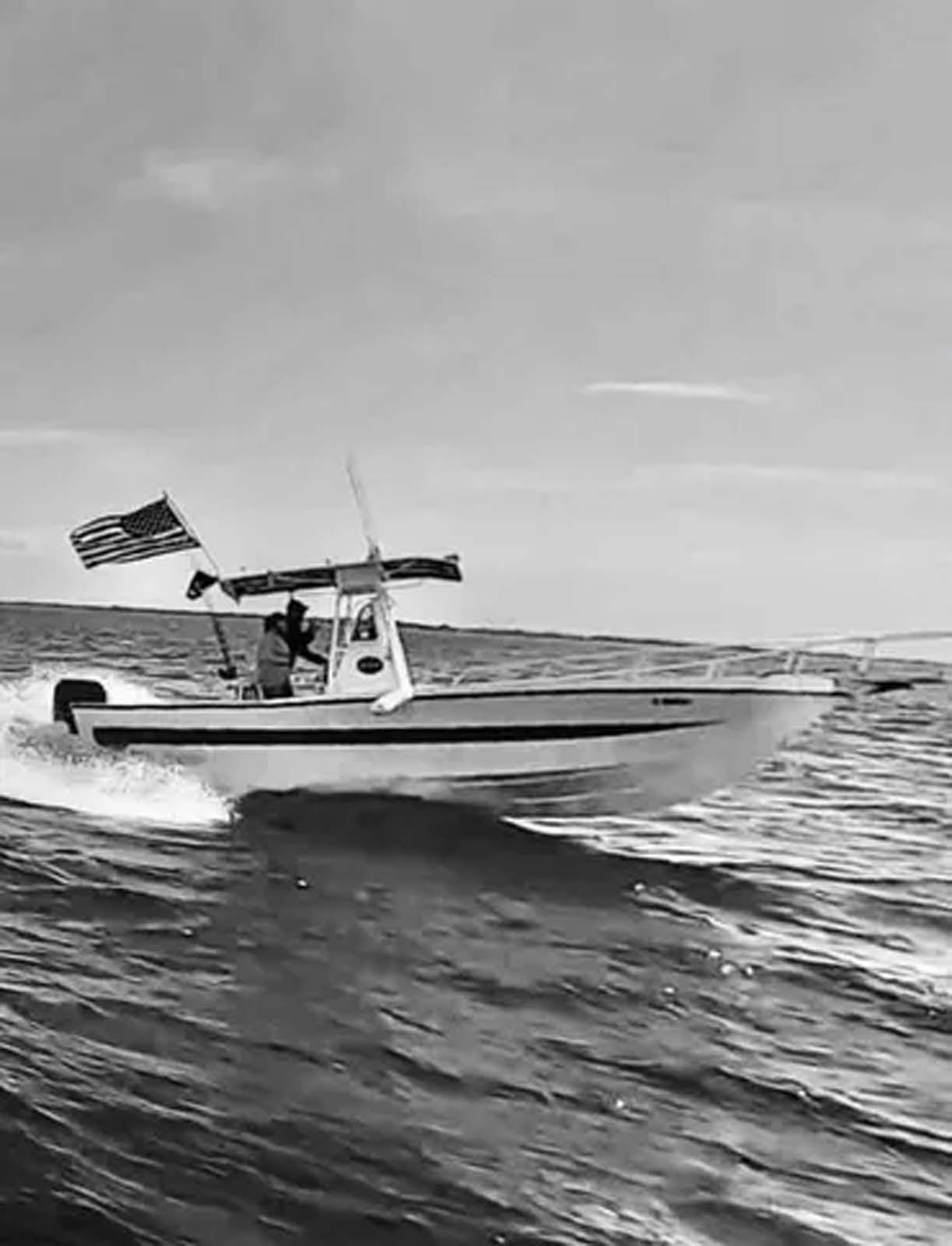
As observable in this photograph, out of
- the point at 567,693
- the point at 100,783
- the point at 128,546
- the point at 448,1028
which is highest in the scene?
the point at 128,546

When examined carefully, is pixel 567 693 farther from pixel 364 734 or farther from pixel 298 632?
pixel 298 632

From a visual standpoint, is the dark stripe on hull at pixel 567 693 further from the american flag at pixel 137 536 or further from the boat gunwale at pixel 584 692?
the american flag at pixel 137 536

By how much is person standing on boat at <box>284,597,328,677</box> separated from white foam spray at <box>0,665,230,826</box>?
229cm

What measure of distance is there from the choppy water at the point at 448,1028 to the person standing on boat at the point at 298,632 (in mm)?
2084

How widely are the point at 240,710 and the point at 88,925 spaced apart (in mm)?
6306

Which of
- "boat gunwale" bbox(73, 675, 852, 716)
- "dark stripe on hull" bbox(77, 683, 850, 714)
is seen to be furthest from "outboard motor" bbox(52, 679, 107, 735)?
"dark stripe on hull" bbox(77, 683, 850, 714)

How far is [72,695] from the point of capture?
815 inches

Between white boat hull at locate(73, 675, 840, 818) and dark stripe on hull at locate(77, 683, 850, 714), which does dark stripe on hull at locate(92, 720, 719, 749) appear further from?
dark stripe on hull at locate(77, 683, 850, 714)

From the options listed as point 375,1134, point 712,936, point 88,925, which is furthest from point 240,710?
point 375,1134

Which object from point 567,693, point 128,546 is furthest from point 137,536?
point 567,693

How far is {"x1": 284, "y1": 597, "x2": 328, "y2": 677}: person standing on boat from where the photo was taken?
20.4m

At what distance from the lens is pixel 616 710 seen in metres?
18.5

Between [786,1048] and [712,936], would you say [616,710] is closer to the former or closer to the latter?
[712,936]

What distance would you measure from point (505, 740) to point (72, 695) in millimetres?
6426
